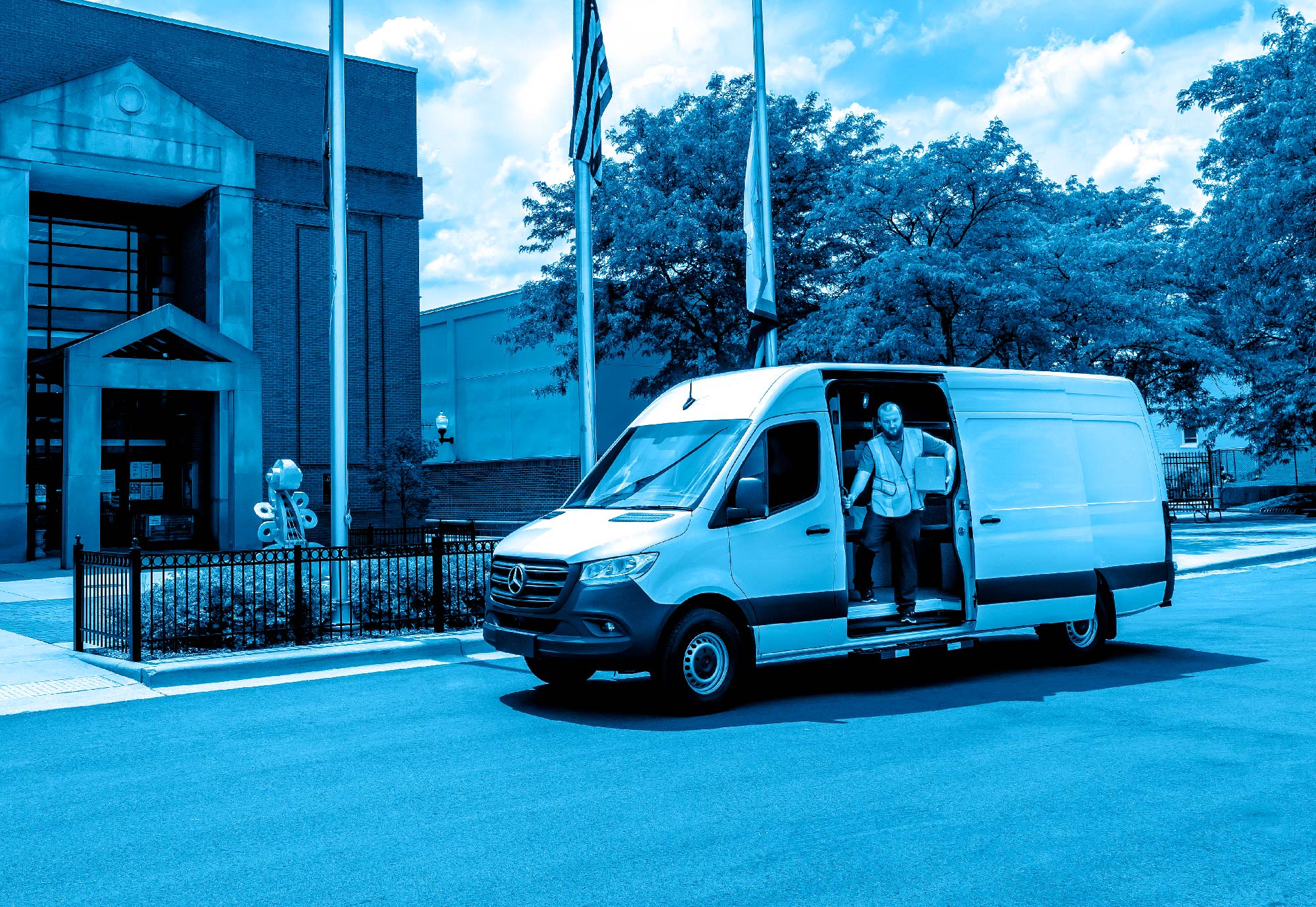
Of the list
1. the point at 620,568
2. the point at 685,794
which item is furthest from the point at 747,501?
the point at 685,794

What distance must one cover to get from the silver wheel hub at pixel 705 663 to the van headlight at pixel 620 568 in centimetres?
67

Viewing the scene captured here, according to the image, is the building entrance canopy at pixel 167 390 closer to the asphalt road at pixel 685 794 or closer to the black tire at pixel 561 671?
the asphalt road at pixel 685 794

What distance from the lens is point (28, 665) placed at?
37.3 ft

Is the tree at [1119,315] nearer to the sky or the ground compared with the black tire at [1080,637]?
nearer to the sky

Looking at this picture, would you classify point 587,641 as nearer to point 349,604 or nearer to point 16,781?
point 16,781

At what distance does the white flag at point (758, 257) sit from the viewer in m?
17.2

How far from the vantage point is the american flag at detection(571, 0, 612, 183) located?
1495cm

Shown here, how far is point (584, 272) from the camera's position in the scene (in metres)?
15.1

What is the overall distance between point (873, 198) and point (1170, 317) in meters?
8.03

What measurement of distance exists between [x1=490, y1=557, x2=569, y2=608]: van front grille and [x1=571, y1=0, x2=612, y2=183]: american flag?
732cm

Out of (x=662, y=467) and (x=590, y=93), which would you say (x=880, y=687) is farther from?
(x=590, y=93)

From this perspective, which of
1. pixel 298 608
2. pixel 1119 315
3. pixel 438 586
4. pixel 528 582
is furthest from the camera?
pixel 1119 315

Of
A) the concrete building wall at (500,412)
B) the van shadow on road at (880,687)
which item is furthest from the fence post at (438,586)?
the concrete building wall at (500,412)

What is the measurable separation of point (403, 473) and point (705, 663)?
76.7 ft
